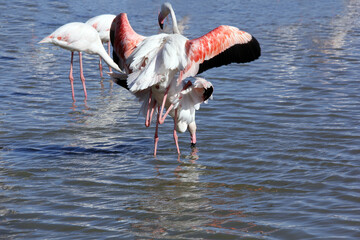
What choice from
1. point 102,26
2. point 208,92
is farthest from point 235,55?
point 102,26

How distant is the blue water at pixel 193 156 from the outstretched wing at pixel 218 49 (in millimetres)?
966

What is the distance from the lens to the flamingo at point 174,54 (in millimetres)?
5508

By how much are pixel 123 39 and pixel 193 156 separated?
4.73 feet

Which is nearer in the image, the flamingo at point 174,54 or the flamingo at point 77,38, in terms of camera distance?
the flamingo at point 174,54

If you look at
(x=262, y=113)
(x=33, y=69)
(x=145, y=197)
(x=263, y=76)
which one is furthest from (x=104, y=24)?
(x=145, y=197)

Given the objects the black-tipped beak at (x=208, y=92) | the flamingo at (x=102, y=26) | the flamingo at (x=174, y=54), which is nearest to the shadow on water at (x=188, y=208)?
the black-tipped beak at (x=208, y=92)

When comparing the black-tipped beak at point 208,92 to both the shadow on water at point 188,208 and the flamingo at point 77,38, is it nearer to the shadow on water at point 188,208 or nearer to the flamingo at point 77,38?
the shadow on water at point 188,208

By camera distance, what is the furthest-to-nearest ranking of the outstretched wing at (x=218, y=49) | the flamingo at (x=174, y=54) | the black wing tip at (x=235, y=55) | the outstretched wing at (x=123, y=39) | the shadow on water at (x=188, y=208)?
1. the outstretched wing at (x=123, y=39)
2. the black wing tip at (x=235, y=55)
3. the outstretched wing at (x=218, y=49)
4. the flamingo at (x=174, y=54)
5. the shadow on water at (x=188, y=208)

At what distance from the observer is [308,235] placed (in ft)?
13.4

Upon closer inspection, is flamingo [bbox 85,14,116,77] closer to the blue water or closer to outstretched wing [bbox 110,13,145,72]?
the blue water

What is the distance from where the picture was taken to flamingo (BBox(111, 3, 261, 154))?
5508mm

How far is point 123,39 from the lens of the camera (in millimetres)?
6281

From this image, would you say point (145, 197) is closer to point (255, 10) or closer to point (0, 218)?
point (0, 218)

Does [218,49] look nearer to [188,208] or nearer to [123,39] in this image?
[123,39]
